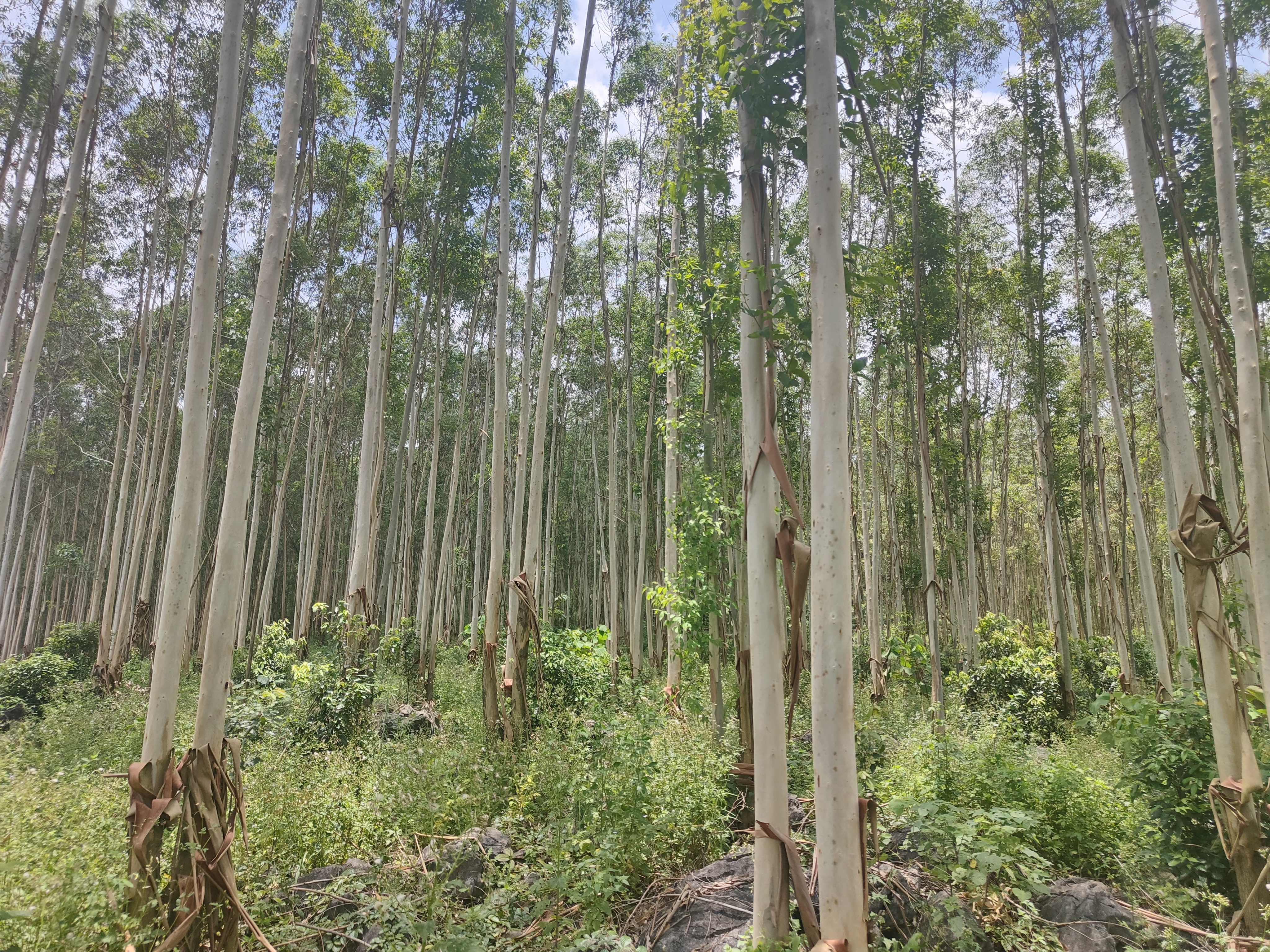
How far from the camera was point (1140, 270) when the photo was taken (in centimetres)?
1358

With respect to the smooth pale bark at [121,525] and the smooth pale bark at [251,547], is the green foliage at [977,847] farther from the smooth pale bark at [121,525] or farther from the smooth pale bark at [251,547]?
the smooth pale bark at [121,525]

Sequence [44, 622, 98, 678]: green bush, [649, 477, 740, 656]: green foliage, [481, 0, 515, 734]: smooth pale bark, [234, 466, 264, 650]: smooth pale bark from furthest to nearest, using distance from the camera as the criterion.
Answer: [44, 622, 98, 678]: green bush
[234, 466, 264, 650]: smooth pale bark
[481, 0, 515, 734]: smooth pale bark
[649, 477, 740, 656]: green foliage

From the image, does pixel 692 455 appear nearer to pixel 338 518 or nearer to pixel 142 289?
pixel 142 289

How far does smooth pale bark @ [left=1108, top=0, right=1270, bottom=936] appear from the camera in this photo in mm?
3314

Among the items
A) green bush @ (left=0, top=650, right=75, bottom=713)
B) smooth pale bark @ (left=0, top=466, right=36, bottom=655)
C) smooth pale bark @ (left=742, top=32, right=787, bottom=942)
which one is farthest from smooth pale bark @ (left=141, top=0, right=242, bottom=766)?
smooth pale bark @ (left=0, top=466, right=36, bottom=655)

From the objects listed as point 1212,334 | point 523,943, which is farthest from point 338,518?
point 1212,334

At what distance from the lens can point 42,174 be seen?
6.54 metres

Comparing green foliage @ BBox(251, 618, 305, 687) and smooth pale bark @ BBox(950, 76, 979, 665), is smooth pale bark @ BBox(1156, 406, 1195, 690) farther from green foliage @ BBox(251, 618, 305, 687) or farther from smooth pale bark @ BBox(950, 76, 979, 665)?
green foliage @ BBox(251, 618, 305, 687)

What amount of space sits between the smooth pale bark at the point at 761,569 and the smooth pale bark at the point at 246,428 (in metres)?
2.27

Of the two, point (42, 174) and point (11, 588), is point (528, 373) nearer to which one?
point (42, 174)

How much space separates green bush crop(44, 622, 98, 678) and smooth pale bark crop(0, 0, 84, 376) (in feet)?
31.4

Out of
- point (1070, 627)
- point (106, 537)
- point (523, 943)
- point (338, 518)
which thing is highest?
point (338, 518)

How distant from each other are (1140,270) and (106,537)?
24042mm

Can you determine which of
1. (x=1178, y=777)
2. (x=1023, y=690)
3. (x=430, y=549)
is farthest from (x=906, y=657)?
(x=430, y=549)
